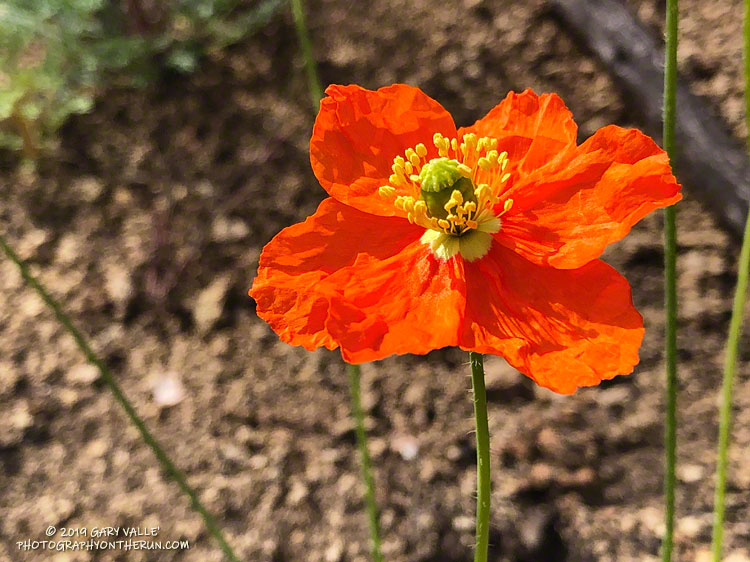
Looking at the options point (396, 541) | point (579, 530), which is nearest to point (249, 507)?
point (396, 541)

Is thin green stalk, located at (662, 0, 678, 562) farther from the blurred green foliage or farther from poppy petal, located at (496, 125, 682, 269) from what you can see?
the blurred green foliage

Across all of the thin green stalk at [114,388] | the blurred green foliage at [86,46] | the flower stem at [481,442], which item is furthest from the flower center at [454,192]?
the blurred green foliage at [86,46]

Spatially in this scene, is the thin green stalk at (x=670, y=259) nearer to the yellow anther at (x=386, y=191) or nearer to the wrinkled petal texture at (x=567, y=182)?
the wrinkled petal texture at (x=567, y=182)

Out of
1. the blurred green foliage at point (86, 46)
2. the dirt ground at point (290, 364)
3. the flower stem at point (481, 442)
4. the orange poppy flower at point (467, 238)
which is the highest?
the orange poppy flower at point (467, 238)

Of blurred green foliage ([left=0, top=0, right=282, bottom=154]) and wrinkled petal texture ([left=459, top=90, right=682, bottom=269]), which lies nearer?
wrinkled petal texture ([left=459, top=90, right=682, bottom=269])

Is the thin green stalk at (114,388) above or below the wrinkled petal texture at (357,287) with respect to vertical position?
below

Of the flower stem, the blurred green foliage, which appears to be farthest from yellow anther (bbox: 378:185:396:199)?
the blurred green foliage

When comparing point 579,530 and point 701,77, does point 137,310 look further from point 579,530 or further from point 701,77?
point 701,77

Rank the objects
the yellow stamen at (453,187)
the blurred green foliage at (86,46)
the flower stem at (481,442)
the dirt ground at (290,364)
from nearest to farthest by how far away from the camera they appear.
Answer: the flower stem at (481,442) < the yellow stamen at (453,187) < the dirt ground at (290,364) < the blurred green foliage at (86,46)

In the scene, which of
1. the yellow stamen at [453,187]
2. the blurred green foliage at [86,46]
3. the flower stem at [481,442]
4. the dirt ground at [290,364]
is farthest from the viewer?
the blurred green foliage at [86,46]
